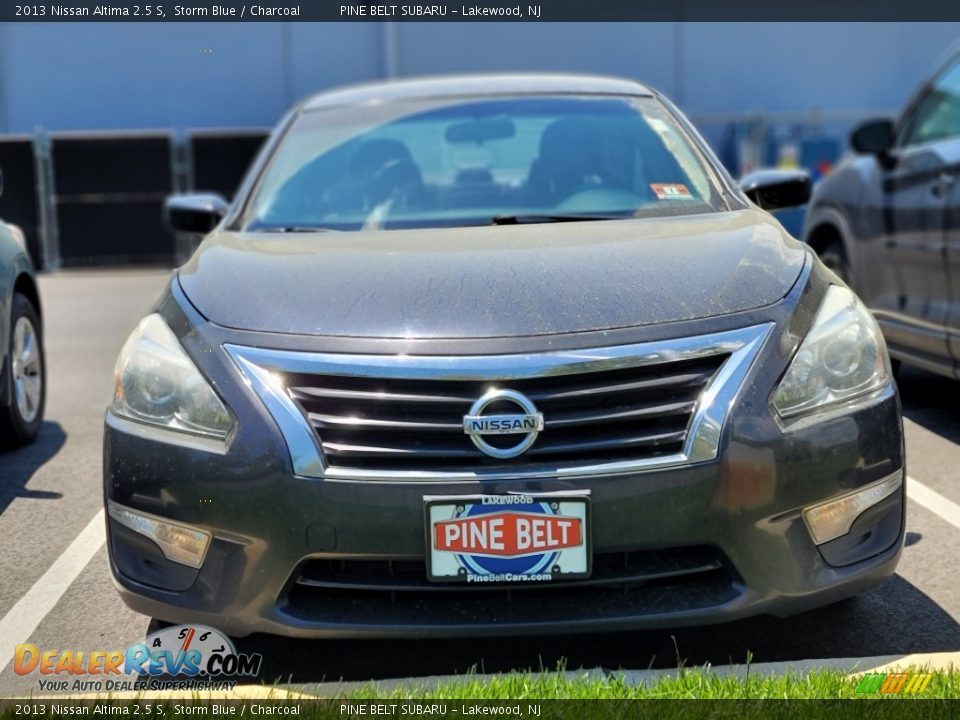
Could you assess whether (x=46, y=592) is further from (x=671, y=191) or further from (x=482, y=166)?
(x=671, y=191)

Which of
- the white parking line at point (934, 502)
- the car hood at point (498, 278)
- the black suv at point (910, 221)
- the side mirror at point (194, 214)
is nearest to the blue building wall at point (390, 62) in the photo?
the black suv at point (910, 221)

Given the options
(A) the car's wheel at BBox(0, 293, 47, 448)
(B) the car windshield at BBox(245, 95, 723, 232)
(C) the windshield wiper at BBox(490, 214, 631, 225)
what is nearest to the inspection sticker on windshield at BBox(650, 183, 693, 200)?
(B) the car windshield at BBox(245, 95, 723, 232)

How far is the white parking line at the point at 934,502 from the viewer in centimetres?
428

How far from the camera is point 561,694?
265 centimetres

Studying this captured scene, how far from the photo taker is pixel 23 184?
55.2ft

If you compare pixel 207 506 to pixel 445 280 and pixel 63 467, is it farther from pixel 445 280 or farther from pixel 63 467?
pixel 63 467

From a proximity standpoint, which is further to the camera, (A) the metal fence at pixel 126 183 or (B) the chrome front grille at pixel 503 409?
(A) the metal fence at pixel 126 183

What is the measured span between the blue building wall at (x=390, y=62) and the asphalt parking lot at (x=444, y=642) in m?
15.4

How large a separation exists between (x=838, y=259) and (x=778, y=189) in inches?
74.2

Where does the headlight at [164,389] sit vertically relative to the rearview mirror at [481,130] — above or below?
below

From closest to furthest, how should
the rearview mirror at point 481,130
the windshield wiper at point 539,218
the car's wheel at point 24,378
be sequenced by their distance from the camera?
the windshield wiper at point 539,218 < the rearview mirror at point 481,130 < the car's wheel at point 24,378

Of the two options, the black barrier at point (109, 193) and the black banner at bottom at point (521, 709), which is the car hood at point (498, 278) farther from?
the black barrier at point (109, 193)
